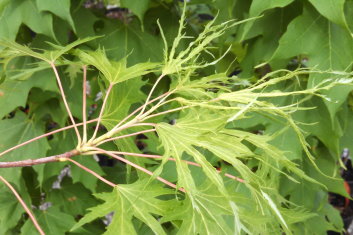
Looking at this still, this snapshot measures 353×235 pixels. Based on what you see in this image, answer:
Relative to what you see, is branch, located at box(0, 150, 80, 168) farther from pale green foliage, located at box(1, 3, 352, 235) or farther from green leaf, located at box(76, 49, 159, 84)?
green leaf, located at box(76, 49, 159, 84)

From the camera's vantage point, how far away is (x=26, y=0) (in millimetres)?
970

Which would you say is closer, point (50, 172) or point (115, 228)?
point (115, 228)

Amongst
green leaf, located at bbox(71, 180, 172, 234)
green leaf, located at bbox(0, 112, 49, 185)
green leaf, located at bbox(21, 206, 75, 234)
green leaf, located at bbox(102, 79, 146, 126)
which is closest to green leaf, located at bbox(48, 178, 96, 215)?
green leaf, located at bbox(21, 206, 75, 234)

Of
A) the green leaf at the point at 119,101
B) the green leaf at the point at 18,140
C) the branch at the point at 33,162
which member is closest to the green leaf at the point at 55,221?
the green leaf at the point at 18,140

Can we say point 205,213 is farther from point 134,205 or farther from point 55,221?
point 55,221

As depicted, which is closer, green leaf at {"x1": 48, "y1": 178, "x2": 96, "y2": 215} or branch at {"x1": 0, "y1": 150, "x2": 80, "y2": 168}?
branch at {"x1": 0, "y1": 150, "x2": 80, "y2": 168}

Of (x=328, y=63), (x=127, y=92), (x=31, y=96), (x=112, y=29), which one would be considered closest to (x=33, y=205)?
(x=31, y=96)

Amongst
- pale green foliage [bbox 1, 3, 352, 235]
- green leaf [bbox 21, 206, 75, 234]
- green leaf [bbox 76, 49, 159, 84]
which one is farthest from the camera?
green leaf [bbox 21, 206, 75, 234]

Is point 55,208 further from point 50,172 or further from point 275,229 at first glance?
point 275,229

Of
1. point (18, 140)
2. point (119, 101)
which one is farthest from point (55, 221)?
point (119, 101)

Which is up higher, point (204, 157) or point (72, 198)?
point (204, 157)

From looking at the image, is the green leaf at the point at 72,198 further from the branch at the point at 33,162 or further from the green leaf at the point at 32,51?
the branch at the point at 33,162

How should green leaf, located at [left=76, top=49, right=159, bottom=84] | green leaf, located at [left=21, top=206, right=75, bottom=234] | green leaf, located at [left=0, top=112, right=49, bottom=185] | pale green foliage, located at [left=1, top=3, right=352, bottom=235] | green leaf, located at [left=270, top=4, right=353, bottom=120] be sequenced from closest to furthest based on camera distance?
pale green foliage, located at [left=1, top=3, right=352, bottom=235] < green leaf, located at [left=76, top=49, right=159, bottom=84] < green leaf, located at [left=270, top=4, right=353, bottom=120] < green leaf, located at [left=0, top=112, right=49, bottom=185] < green leaf, located at [left=21, top=206, right=75, bottom=234]

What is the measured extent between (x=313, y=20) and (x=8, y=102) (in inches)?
27.0
